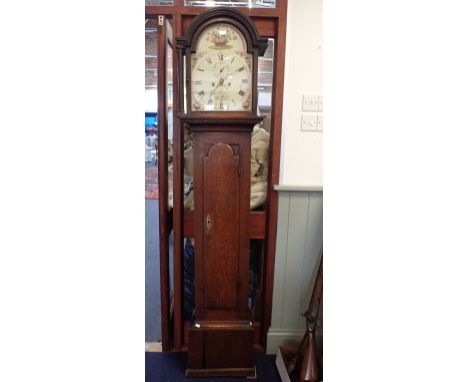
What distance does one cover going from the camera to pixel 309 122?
157 cm

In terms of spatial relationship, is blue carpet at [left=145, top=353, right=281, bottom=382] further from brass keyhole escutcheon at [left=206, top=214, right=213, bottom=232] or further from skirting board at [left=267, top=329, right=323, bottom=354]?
brass keyhole escutcheon at [left=206, top=214, right=213, bottom=232]

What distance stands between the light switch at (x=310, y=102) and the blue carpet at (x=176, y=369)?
137 cm

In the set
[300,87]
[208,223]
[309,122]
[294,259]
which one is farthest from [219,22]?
[294,259]

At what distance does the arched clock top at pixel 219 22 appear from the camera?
1.29 meters

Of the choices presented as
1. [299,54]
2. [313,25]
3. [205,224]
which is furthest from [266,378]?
[313,25]

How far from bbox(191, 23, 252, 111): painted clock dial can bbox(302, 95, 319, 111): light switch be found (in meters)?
0.32

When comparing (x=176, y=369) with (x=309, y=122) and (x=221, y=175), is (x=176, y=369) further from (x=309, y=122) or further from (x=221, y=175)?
(x=309, y=122)

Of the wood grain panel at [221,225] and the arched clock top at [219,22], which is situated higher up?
the arched clock top at [219,22]

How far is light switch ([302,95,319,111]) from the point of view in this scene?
1.54 metres

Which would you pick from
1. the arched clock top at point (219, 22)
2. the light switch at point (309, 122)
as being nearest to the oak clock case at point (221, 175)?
the arched clock top at point (219, 22)

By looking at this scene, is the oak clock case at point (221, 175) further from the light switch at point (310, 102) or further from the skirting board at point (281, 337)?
the light switch at point (310, 102)

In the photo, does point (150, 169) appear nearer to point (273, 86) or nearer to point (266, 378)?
point (273, 86)
